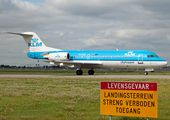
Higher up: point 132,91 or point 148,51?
point 148,51

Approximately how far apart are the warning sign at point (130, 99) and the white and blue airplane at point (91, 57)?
86.3 ft

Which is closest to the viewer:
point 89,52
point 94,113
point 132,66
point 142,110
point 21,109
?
point 142,110

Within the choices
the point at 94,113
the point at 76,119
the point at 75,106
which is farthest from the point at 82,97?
the point at 76,119

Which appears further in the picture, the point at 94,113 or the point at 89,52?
the point at 89,52

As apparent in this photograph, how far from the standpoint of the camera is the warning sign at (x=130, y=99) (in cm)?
546

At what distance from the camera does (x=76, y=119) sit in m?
6.92

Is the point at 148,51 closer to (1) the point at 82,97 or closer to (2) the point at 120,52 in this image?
(2) the point at 120,52

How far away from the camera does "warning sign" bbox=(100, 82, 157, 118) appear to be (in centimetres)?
546

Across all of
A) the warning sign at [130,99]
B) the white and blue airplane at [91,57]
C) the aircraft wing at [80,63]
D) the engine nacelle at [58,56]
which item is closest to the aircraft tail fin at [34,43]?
the white and blue airplane at [91,57]

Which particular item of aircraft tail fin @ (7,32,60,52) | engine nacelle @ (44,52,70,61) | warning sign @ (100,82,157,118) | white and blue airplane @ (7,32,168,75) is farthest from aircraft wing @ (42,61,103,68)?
warning sign @ (100,82,157,118)

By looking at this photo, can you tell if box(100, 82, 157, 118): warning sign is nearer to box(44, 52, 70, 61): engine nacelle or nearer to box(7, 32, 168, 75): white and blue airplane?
box(7, 32, 168, 75): white and blue airplane

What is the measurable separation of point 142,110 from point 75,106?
383 centimetres

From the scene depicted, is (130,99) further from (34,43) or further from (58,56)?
(34,43)

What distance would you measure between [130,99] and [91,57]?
93.1ft
